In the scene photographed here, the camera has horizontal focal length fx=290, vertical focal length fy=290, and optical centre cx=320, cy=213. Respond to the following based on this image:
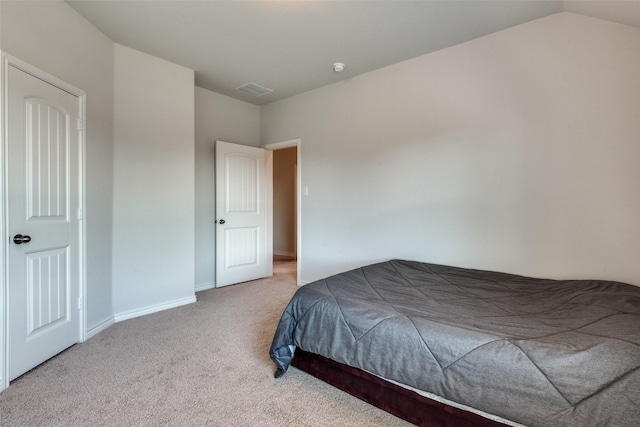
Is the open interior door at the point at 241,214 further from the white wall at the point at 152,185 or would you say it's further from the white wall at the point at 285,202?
the white wall at the point at 285,202

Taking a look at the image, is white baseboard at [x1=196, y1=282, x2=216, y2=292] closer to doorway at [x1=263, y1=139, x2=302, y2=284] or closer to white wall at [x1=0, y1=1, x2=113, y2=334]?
white wall at [x1=0, y1=1, x2=113, y2=334]

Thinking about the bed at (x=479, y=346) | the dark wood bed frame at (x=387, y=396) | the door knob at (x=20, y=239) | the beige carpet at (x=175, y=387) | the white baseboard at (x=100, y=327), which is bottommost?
the beige carpet at (x=175, y=387)

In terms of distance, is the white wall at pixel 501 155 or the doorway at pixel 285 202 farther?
the doorway at pixel 285 202

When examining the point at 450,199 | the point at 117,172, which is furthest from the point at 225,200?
the point at 450,199

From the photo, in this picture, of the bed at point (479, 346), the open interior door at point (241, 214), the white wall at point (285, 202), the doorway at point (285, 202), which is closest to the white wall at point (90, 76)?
the open interior door at point (241, 214)

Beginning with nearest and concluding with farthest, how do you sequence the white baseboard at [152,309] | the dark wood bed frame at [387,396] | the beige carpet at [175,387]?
the dark wood bed frame at [387,396] < the beige carpet at [175,387] < the white baseboard at [152,309]

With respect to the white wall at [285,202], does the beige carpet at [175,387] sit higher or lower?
lower

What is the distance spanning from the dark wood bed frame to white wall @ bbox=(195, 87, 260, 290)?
2406 millimetres

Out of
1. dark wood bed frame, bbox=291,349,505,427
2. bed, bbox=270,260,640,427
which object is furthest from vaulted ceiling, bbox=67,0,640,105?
dark wood bed frame, bbox=291,349,505,427

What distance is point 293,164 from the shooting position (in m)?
6.72

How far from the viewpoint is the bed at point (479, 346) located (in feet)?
3.41

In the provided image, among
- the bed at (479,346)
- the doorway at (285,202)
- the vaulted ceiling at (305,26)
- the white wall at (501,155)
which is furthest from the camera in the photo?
the doorway at (285,202)

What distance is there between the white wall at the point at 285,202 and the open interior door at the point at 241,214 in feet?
7.08

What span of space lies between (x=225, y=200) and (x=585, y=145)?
12.3ft
